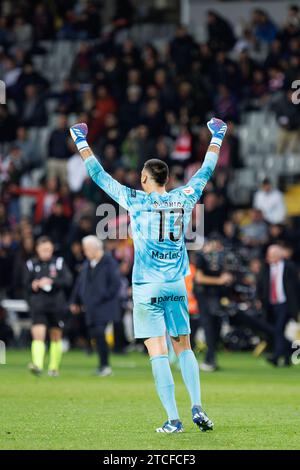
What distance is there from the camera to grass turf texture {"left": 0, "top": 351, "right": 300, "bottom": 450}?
10.9 m

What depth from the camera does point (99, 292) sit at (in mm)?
20281

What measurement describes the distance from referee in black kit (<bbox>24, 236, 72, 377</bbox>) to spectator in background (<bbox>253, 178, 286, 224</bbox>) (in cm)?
793

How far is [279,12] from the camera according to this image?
108 feet

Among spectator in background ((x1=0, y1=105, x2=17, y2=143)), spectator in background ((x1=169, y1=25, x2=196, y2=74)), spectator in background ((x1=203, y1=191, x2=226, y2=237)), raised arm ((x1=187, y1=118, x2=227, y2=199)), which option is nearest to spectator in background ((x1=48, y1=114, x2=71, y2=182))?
spectator in background ((x1=0, y1=105, x2=17, y2=143))

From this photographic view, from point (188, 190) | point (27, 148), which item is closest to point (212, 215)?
point (27, 148)

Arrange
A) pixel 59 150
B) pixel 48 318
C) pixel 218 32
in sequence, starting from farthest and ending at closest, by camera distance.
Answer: pixel 218 32 → pixel 59 150 → pixel 48 318

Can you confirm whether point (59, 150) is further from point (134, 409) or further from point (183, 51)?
point (134, 409)

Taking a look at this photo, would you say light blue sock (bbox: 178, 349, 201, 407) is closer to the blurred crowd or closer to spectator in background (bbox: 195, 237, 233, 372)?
spectator in background (bbox: 195, 237, 233, 372)

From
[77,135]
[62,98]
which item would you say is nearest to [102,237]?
[62,98]

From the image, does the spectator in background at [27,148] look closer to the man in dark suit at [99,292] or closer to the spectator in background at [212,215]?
the spectator in background at [212,215]

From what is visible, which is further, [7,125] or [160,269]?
[7,125]

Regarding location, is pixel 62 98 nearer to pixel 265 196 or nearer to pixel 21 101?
pixel 21 101

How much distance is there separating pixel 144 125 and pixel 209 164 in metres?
17.8

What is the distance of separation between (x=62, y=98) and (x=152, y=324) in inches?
844
